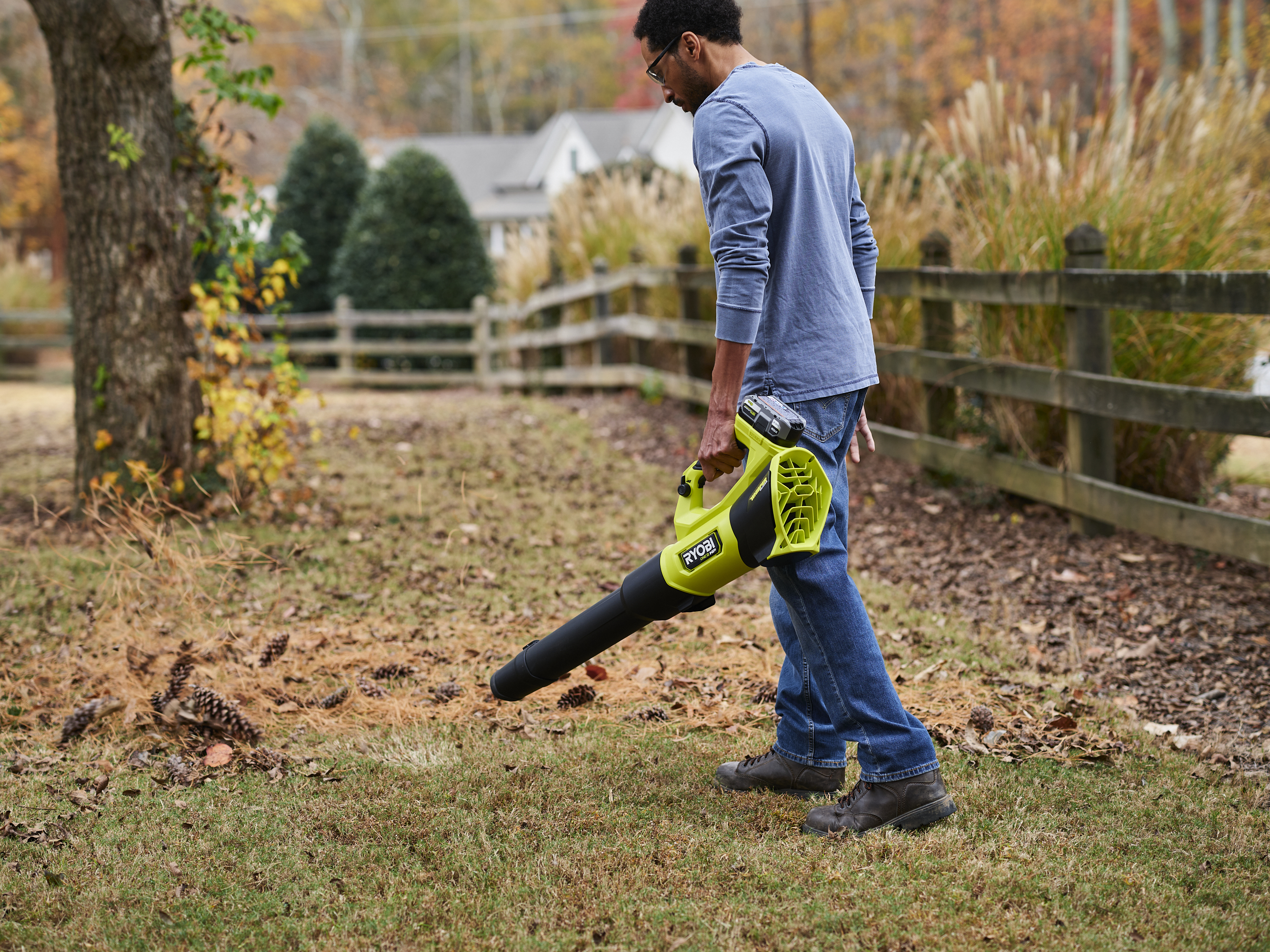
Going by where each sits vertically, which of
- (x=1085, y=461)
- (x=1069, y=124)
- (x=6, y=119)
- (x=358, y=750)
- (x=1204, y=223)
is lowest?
(x=358, y=750)

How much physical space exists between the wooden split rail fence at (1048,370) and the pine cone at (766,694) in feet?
6.52

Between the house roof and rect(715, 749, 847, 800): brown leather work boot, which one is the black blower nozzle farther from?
the house roof

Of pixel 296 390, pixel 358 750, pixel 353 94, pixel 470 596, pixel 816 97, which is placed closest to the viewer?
pixel 816 97

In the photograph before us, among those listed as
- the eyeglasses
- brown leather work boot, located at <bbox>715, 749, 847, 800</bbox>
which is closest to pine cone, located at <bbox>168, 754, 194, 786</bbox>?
brown leather work boot, located at <bbox>715, 749, 847, 800</bbox>

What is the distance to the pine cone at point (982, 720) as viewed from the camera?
3492 mm

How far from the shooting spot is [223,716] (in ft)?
11.5

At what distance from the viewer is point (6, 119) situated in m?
24.9

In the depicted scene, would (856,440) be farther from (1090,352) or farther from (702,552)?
(1090,352)

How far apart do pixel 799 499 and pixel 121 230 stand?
454cm

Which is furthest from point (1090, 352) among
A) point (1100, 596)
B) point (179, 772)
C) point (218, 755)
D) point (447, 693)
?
point (179, 772)

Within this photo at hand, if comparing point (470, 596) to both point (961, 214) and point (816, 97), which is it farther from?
point (961, 214)

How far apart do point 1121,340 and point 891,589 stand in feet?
5.55

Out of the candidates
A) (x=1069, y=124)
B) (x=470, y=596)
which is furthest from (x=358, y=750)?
(x=1069, y=124)

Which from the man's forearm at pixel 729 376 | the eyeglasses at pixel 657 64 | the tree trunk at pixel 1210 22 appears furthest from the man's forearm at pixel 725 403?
the tree trunk at pixel 1210 22
